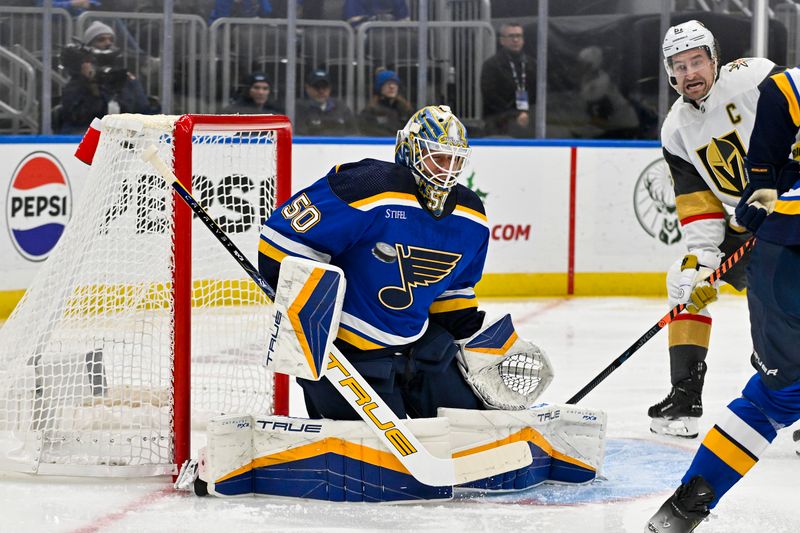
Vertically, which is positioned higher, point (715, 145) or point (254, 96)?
point (254, 96)

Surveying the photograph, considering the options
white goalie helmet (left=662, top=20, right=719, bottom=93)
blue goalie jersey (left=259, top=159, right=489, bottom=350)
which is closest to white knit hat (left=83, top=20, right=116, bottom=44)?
white goalie helmet (left=662, top=20, right=719, bottom=93)

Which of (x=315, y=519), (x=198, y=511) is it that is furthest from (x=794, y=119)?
(x=198, y=511)

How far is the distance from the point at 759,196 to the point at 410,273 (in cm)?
75

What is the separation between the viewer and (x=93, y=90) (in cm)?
572

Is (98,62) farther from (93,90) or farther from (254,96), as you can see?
(254,96)

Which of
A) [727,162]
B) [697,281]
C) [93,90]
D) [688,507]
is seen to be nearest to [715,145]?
[727,162]

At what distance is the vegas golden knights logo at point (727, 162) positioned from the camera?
10.9 ft

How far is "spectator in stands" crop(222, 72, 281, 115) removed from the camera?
603 centimetres

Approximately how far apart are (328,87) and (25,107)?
1.44 m

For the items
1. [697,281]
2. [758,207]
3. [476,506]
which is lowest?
Answer: [476,506]

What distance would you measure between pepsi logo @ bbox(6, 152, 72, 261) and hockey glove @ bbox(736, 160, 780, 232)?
3.55m

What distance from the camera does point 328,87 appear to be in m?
6.14

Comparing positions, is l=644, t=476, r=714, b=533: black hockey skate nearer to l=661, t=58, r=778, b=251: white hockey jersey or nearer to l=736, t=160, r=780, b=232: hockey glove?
l=736, t=160, r=780, b=232: hockey glove

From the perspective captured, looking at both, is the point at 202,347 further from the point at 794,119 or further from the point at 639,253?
the point at 639,253
